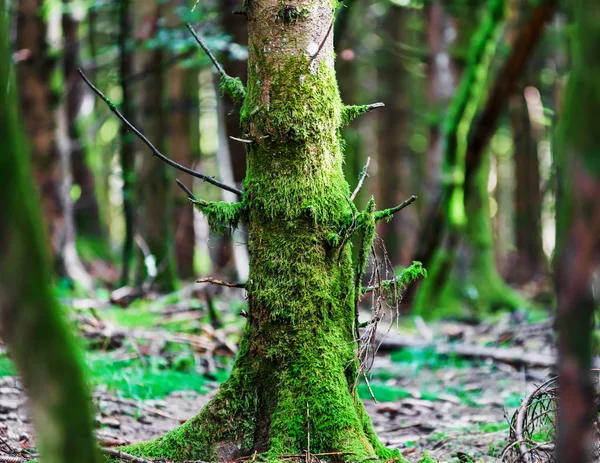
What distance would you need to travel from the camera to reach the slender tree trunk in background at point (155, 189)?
991 cm

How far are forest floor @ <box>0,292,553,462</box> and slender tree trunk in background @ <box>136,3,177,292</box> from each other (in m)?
1.94

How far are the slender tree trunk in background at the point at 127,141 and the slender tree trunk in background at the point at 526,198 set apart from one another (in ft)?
38.8

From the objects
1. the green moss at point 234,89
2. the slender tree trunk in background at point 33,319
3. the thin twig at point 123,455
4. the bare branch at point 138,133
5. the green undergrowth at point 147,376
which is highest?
the green moss at point 234,89

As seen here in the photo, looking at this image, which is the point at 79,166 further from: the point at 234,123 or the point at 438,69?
the point at 438,69

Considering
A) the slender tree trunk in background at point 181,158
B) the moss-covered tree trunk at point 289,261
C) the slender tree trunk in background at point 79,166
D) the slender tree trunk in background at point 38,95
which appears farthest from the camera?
the slender tree trunk in background at point 181,158

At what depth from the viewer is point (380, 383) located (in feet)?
20.0

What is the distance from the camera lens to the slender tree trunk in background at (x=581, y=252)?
1654 mm

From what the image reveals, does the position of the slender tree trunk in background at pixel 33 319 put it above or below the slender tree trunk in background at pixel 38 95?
below

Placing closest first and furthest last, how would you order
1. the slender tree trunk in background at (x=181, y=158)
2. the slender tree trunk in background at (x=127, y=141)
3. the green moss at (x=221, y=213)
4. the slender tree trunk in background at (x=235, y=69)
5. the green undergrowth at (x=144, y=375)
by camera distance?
the green moss at (x=221, y=213) → the green undergrowth at (x=144, y=375) → the slender tree trunk in background at (x=127, y=141) → the slender tree trunk in background at (x=235, y=69) → the slender tree trunk in background at (x=181, y=158)

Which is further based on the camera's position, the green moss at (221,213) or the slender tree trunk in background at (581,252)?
the green moss at (221,213)

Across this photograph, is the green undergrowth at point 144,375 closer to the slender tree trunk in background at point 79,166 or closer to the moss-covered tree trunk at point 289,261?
the moss-covered tree trunk at point 289,261

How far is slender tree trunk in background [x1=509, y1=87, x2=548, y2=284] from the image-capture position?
17938 mm

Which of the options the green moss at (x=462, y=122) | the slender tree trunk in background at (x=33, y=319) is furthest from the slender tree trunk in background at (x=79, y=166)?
the slender tree trunk in background at (x=33, y=319)

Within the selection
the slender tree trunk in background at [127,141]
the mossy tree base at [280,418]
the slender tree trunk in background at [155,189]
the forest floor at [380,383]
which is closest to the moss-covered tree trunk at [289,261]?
the mossy tree base at [280,418]
